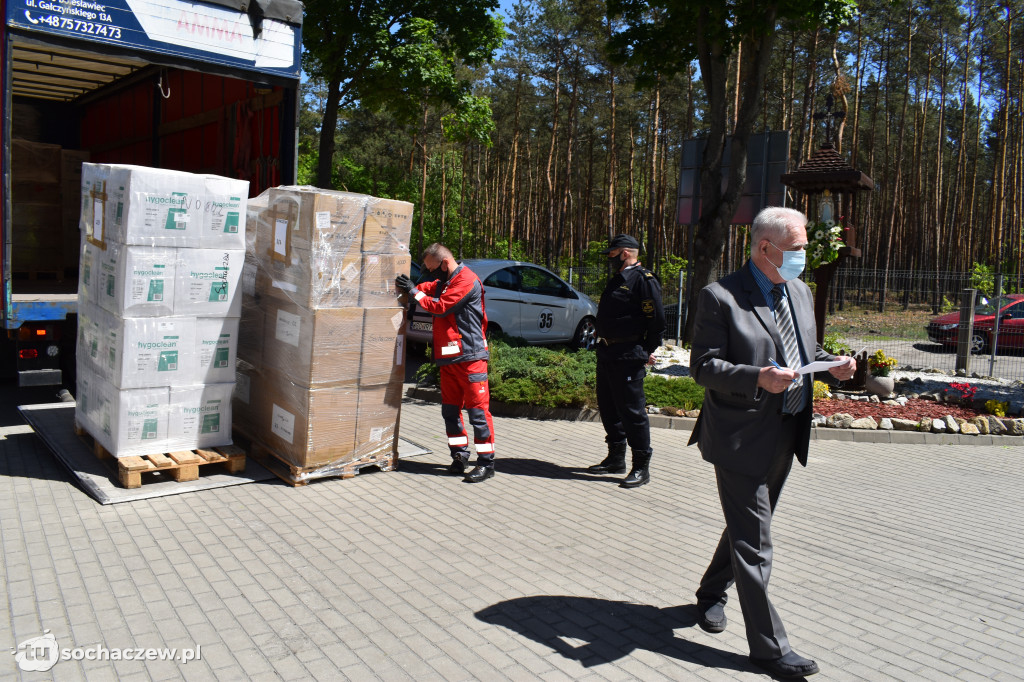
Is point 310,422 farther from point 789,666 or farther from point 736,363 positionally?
point 789,666

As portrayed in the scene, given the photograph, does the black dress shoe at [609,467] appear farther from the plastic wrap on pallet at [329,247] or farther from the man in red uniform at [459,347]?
the plastic wrap on pallet at [329,247]

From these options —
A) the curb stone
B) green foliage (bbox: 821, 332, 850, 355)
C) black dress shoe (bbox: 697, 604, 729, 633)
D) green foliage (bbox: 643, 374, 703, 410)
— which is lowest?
black dress shoe (bbox: 697, 604, 729, 633)

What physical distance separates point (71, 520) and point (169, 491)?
2.18 feet

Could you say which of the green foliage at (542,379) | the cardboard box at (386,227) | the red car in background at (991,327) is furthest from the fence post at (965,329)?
the cardboard box at (386,227)

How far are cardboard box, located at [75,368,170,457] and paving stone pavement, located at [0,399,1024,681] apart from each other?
45cm

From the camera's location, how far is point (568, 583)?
177 inches

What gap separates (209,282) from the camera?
231 inches

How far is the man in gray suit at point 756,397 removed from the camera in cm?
353

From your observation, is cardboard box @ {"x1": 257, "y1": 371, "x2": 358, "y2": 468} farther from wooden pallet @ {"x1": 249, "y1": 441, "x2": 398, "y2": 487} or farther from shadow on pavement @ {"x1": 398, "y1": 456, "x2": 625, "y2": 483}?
shadow on pavement @ {"x1": 398, "y1": 456, "x2": 625, "y2": 483}

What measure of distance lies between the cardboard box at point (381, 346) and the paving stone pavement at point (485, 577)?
2.73ft

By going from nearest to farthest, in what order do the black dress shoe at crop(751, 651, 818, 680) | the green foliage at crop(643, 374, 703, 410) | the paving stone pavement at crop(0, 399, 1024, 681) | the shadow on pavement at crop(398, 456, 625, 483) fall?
the black dress shoe at crop(751, 651, 818, 680)
the paving stone pavement at crop(0, 399, 1024, 681)
the shadow on pavement at crop(398, 456, 625, 483)
the green foliage at crop(643, 374, 703, 410)

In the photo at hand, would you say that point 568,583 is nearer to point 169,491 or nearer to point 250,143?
point 169,491

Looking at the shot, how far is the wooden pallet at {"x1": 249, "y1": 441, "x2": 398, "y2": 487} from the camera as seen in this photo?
19.6ft

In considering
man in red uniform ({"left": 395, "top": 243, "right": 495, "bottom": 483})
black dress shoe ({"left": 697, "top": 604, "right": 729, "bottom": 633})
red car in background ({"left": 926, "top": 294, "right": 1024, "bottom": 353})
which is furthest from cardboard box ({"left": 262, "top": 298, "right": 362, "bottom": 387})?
red car in background ({"left": 926, "top": 294, "right": 1024, "bottom": 353})
